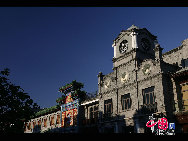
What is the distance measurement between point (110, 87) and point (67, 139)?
24956 mm

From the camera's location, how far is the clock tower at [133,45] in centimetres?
2525

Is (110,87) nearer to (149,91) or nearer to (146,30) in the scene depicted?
(149,91)

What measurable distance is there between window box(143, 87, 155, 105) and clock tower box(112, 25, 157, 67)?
12.6 ft

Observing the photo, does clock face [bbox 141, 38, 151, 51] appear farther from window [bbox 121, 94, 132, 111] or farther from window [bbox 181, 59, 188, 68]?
window [bbox 121, 94, 132, 111]

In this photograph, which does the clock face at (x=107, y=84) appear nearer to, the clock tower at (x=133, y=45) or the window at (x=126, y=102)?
the clock tower at (x=133, y=45)

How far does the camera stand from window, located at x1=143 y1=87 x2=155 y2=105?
21.3m

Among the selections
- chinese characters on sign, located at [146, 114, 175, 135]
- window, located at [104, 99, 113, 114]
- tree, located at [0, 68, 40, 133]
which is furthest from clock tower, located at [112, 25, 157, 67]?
tree, located at [0, 68, 40, 133]

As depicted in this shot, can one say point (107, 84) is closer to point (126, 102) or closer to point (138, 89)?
point (126, 102)

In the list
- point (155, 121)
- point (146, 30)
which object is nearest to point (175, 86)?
point (155, 121)

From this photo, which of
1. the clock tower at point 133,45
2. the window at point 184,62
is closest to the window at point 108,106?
the clock tower at point 133,45

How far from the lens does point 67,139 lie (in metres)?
2.10

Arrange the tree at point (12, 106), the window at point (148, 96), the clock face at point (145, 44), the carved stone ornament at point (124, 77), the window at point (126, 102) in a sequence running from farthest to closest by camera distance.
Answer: the clock face at point (145, 44) → the carved stone ornament at point (124, 77) → the window at point (126, 102) → the window at point (148, 96) → the tree at point (12, 106)

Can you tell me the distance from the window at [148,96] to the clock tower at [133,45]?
384 cm

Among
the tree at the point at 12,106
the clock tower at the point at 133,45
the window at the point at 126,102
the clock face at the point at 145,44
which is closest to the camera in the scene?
the tree at the point at 12,106
